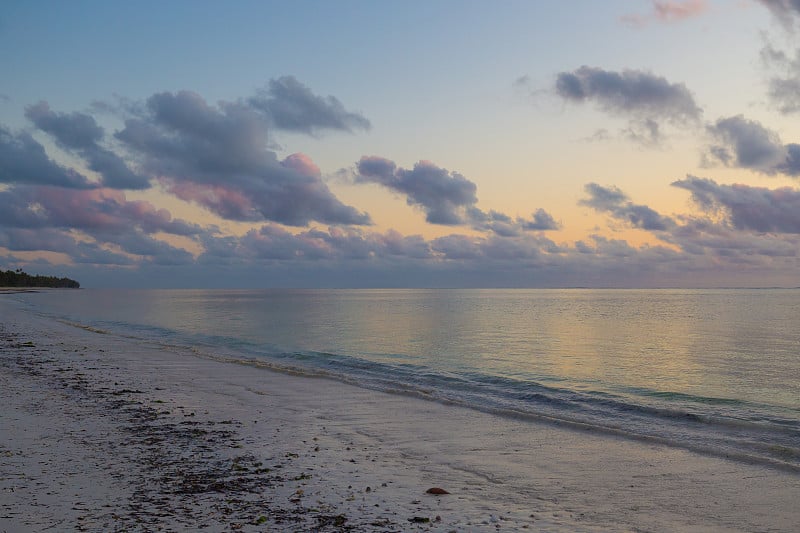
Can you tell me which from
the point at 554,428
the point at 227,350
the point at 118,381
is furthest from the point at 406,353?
the point at 554,428

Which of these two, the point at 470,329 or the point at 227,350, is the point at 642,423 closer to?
the point at 227,350

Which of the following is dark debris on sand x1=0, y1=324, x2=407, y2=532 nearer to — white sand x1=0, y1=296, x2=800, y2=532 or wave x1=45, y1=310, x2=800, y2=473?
white sand x1=0, y1=296, x2=800, y2=532

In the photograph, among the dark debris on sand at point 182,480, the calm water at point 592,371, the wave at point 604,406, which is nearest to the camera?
the dark debris on sand at point 182,480

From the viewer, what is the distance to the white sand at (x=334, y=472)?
9125 mm

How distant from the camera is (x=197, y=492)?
9.91 metres

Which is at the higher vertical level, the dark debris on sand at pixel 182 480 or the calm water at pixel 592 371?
the dark debris on sand at pixel 182 480

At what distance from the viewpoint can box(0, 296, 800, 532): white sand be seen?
9.12 m

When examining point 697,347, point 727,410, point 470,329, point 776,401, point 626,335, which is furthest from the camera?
point 470,329

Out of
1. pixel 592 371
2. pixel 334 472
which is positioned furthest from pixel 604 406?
pixel 334 472

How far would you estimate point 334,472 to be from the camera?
11.7 metres

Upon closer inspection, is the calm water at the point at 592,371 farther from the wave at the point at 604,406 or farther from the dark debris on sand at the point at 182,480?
the dark debris on sand at the point at 182,480

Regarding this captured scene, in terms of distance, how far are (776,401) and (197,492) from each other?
917 inches

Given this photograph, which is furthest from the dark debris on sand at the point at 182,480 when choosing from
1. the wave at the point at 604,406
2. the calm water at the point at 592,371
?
the calm water at the point at 592,371

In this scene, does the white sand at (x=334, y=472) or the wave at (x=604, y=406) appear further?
the wave at (x=604, y=406)
